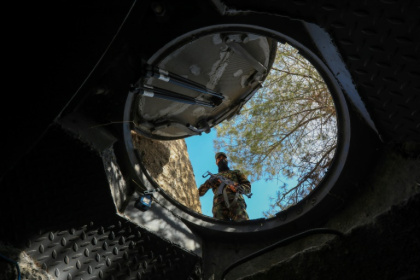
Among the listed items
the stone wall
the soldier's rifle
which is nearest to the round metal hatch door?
the stone wall

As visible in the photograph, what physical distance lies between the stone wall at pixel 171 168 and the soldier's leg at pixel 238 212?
90cm

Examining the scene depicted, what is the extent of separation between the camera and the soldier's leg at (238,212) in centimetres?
728

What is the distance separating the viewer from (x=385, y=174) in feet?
14.0

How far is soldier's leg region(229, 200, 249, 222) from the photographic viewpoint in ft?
23.9

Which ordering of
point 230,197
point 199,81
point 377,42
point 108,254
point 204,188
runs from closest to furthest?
point 377,42, point 108,254, point 199,81, point 230,197, point 204,188

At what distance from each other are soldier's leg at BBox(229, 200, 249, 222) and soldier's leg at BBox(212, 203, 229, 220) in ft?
0.33

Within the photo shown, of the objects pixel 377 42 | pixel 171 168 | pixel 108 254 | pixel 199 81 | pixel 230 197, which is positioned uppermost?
pixel 199 81

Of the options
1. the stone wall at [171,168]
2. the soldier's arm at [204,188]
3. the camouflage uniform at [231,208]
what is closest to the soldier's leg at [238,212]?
the camouflage uniform at [231,208]

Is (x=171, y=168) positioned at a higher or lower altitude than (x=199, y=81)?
lower

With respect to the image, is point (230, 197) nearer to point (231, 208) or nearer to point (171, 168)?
point (231, 208)

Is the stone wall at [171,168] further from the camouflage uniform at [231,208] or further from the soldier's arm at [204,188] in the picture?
the camouflage uniform at [231,208]

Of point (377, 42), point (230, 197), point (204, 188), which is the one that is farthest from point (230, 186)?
point (377, 42)

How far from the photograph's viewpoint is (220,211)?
743cm

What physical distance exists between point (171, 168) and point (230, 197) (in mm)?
1367
